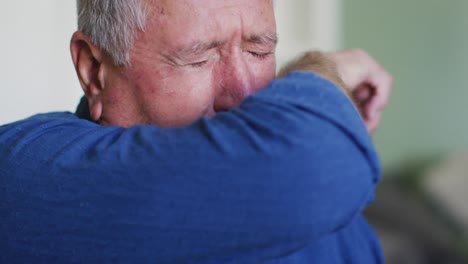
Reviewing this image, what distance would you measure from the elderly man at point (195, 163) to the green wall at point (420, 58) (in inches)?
108

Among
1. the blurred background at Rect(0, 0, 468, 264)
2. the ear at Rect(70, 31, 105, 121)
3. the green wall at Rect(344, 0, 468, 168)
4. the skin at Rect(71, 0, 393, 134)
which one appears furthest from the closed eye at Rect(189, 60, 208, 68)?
the green wall at Rect(344, 0, 468, 168)

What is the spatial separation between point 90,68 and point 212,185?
451 mm

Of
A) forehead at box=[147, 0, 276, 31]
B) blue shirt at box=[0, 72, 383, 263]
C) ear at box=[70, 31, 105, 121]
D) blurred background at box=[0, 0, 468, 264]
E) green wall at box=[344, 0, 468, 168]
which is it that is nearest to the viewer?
blue shirt at box=[0, 72, 383, 263]

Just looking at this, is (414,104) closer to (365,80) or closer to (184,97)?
(365,80)

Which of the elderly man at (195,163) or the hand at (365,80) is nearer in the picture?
the elderly man at (195,163)

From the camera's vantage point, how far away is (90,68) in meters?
1.12

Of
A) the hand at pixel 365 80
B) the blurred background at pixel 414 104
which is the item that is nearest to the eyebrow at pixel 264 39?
the hand at pixel 365 80

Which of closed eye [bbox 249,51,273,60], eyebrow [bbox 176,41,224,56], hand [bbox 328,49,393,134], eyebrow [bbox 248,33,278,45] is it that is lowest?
hand [bbox 328,49,393,134]

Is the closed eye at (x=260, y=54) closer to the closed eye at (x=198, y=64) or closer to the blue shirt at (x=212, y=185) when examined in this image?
the closed eye at (x=198, y=64)

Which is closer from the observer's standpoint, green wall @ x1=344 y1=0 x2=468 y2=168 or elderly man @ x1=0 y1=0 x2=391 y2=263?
elderly man @ x1=0 y1=0 x2=391 y2=263

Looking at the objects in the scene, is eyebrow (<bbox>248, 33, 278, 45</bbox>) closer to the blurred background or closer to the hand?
the hand

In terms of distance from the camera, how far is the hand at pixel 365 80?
3.84ft

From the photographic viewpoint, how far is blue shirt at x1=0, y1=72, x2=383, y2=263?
75cm

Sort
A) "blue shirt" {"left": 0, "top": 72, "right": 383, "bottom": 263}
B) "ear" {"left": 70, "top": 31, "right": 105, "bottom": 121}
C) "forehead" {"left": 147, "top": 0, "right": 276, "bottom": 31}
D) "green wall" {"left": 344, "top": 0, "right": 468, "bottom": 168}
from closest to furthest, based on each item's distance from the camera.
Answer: "blue shirt" {"left": 0, "top": 72, "right": 383, "bottom": 263} < "forehead" {"left": 147, "top": 0, "right": 276, "bottom": 31} < "ear" {"left": 70, "top": 31, "right": 105, "bottom": 121} < "green wall" {"left": 344, "top": 0, "right": 468, "bottom": 168}
